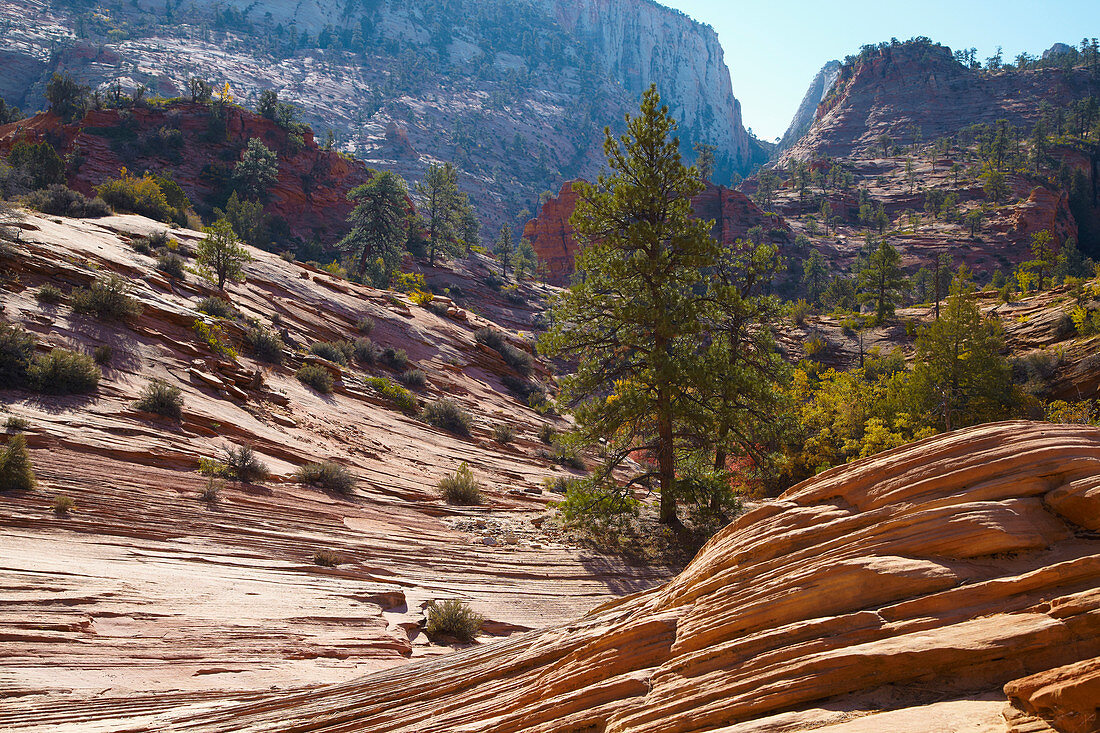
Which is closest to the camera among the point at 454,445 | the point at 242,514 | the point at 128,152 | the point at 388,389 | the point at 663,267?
the point at 242,514

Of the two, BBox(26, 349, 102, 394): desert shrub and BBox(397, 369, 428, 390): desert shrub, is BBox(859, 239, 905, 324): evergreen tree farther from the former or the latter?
BBox(26, 349, 102, 394): desert shrub

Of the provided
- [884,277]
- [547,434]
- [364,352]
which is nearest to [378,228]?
[364,352]

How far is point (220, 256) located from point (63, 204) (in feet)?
31.0

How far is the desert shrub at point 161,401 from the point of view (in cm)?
1188

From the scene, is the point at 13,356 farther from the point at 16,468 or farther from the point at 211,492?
the point at 211,492

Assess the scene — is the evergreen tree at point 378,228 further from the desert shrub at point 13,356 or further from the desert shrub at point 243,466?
the desert shrub at point 243,466

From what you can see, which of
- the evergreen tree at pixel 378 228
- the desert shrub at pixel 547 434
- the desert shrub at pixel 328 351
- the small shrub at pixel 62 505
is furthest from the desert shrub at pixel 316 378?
the evergreen tree at pixel 378 228

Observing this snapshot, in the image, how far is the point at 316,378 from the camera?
61.0 feet

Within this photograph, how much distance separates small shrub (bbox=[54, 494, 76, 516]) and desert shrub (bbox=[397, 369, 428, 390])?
15270 mm

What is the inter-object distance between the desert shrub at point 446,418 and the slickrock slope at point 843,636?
46.1 feet

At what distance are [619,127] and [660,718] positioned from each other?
214 metres

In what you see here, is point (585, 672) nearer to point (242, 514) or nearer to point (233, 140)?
point (242, 514)

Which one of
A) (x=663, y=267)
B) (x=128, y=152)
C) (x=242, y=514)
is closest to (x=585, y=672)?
(x=242, y=514)

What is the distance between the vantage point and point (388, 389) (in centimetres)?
2105
